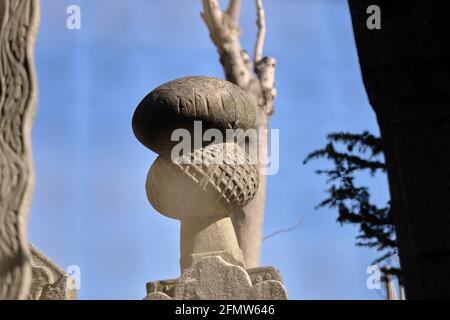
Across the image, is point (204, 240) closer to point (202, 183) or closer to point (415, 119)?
point (202, 183)

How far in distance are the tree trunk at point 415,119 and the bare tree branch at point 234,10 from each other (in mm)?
10830

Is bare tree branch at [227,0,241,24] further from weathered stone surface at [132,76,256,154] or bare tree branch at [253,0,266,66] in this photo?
weathered stone surface at [132,76,256,154]

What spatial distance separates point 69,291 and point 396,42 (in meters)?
2.95

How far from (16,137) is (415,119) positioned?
6.73 feet

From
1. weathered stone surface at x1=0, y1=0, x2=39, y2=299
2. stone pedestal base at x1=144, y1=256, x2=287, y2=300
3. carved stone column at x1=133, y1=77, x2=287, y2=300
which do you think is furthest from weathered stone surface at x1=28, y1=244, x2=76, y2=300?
weathered stone surface at x1=0, y1=0, x2=39, y2=299

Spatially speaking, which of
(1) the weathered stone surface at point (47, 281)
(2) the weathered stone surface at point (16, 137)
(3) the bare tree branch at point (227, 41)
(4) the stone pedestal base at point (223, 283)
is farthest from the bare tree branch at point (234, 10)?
(2) the weathered stone surface at point (16, 137)

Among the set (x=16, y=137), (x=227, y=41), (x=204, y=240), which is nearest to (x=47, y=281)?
(x=204, y=240)

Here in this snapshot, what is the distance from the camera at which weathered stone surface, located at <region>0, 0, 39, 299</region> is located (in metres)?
2.83

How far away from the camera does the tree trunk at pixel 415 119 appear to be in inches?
144

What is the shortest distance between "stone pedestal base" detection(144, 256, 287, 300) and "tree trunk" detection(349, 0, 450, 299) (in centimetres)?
92

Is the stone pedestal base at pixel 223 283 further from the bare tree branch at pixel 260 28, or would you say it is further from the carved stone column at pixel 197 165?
the bare tree branch at pixel 260 28

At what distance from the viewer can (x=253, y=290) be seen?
4.30m

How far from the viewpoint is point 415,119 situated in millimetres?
3865

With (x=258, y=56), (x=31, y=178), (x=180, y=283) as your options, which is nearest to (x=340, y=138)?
(x=258, y=56)
